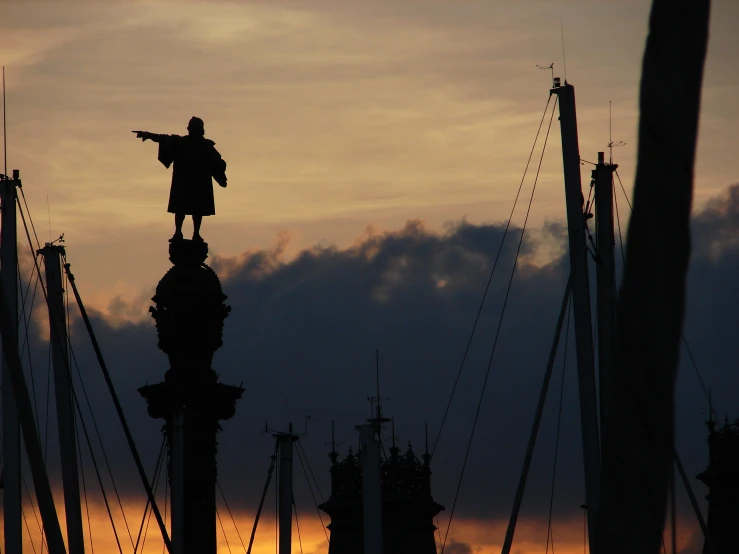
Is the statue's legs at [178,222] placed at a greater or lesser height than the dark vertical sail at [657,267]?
greater

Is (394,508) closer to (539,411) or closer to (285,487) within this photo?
(285,487)

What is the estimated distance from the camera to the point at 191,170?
2659 centimetres

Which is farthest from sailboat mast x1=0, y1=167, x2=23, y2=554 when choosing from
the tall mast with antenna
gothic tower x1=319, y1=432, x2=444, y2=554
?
gothic tower x1=319, y1=432, x2=444, y2=554

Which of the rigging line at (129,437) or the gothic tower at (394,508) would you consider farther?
the gothic tower at (394,508)

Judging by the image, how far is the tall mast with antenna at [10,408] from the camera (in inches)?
1425

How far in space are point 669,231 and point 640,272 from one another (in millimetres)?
192

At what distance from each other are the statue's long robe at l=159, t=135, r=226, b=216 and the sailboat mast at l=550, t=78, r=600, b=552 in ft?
40.0

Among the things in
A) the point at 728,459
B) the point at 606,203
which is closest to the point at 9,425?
the point at 606,203

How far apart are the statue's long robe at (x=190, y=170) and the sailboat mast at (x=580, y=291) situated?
1218 centimetres

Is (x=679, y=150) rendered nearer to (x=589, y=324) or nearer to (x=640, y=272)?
(x=640, y=272)

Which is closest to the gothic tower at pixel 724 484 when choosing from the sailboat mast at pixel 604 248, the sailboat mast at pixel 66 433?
the sailboat mast at pixel 604 248

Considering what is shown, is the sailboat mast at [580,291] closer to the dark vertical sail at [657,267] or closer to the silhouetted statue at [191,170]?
the silhouetted statue at [191,170]

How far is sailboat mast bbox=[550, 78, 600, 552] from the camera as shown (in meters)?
33.7

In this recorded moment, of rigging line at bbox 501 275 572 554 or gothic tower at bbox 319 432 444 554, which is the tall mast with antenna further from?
gothic tower at bbox 319 432 444 554
